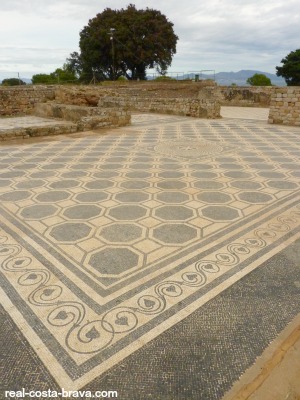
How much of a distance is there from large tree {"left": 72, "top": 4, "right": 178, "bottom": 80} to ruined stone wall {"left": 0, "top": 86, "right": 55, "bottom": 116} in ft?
44.3

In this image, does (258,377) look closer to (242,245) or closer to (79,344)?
(79,344)

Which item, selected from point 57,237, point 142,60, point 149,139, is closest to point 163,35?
point 142,60

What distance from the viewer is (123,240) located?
2322 millimetres

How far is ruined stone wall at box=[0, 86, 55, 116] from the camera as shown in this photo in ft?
41.8

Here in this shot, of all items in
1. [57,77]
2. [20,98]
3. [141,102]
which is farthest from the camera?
[57,77]

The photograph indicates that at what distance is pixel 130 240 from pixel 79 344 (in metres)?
1.01

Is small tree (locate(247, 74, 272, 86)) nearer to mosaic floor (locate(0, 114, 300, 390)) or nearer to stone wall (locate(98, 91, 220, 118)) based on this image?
stone wall (locate(98, 91, 220, 118))

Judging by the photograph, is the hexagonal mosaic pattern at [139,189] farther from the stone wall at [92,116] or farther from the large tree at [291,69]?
the large tree at [291,69]

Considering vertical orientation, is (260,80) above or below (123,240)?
above

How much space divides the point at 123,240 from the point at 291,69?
33.2 meters

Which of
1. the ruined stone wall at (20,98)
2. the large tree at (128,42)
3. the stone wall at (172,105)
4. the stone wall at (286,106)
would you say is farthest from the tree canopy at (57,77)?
the stone wall at (286,106)

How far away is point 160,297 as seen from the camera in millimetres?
1688

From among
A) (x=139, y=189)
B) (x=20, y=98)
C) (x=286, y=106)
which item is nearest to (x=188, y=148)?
(x=139, y=189)

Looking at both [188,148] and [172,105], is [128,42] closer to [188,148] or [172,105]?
[172,105]
